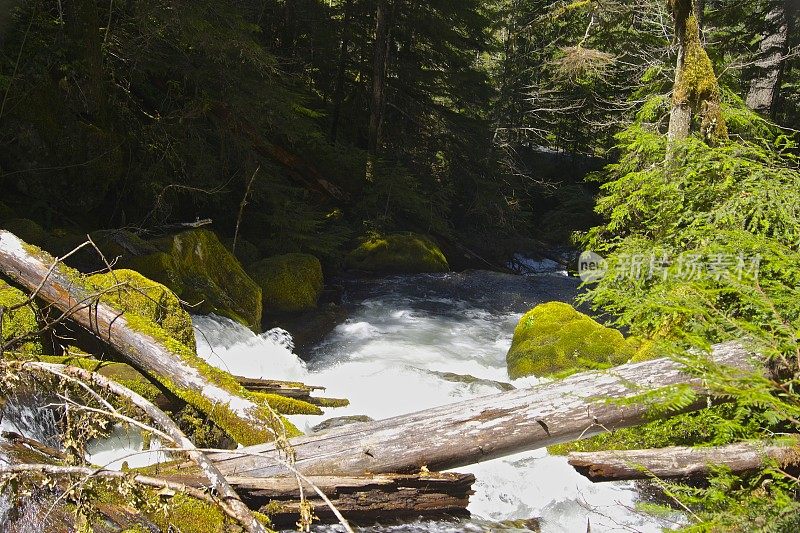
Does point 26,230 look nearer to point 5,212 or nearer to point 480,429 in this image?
point 5,212

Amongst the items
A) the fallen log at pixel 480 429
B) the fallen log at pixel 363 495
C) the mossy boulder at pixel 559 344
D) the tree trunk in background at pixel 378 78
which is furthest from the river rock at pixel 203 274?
the tree trunk in background at pixel 378 78

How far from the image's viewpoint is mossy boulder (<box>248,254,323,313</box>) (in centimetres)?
1007

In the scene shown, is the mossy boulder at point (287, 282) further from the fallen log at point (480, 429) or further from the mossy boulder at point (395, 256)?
the fallen log at point (480, 429)

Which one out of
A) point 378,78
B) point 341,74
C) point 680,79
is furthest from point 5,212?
point 341,74

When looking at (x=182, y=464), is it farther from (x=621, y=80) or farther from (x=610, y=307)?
(x=621, y=80)

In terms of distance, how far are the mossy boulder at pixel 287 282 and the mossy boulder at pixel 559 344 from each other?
425cm

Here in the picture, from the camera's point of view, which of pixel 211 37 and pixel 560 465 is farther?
pixel 211 37

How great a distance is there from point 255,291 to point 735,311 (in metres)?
6.87

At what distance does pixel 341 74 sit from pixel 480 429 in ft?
48.2

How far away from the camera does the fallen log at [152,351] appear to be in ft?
12.3

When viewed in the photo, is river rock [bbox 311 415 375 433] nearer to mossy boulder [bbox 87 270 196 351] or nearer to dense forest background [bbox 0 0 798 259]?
mossy boulder [bbox 87 270 196 351]

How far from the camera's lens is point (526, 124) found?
22.3 meters

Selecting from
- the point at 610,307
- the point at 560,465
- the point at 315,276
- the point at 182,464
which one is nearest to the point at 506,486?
the point at 560,465

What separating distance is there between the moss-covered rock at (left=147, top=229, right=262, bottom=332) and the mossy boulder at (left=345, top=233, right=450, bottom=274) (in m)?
5.15
